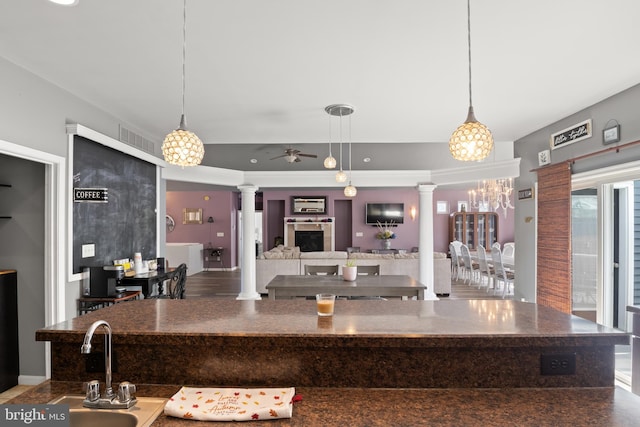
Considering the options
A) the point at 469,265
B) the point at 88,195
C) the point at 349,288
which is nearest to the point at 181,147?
the point at 88,195

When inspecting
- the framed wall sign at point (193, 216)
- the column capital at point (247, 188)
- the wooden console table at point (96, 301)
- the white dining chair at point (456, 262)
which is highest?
the column capital at point (247, 188)

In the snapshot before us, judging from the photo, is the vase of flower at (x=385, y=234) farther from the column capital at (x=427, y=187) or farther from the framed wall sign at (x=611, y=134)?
the framed wall sign at (x=611, y=134)

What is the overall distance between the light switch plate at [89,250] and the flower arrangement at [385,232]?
8.46 metres

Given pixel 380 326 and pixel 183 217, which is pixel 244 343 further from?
pixel 183 217

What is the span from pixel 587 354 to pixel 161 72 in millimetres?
3129

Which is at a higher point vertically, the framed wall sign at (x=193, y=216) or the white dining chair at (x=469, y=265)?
the framed wall sign at (x=193, y=216)

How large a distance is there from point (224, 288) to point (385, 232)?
199 inches

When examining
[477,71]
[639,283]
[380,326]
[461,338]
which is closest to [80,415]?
[380,326]

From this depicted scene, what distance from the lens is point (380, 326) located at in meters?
1.45

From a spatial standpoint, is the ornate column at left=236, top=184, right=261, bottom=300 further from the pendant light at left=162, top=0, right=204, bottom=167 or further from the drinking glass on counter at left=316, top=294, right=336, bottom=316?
the drinking glass on counter at left=316, top=294, right=336, bottom=316

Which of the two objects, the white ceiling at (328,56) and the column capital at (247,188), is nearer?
the white ceiling at (328,56)

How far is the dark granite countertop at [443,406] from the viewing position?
108 cm

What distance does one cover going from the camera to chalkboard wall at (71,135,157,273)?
3.47 m

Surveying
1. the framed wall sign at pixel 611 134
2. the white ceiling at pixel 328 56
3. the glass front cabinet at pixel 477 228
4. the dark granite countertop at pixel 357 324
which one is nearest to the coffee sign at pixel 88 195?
the white ceiling at pixel 328 56
